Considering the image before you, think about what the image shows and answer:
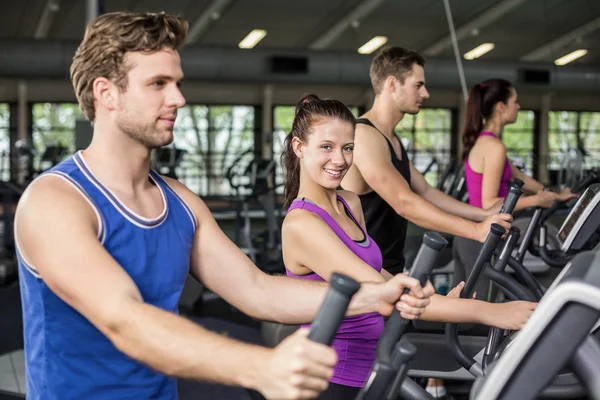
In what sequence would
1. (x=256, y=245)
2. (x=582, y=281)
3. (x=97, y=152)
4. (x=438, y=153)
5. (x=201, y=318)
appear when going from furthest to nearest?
(x=438, y=153) < (x=256, y=245) < (x=201, y=318) < (x=97, y=152) < (x=582, y=281)

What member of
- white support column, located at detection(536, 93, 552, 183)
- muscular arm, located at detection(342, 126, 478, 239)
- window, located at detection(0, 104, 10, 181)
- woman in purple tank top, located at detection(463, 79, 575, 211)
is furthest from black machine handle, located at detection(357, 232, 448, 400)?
white support column, located at detection(536, 93, 552, 183)

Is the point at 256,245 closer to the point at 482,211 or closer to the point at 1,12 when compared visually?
the point at 482,211

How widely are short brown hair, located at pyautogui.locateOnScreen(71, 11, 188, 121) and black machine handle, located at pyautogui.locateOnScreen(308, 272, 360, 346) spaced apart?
62cm

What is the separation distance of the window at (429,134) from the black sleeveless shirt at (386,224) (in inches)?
530

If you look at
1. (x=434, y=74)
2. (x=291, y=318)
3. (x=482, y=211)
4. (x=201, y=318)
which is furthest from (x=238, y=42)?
(x=291, y=318)

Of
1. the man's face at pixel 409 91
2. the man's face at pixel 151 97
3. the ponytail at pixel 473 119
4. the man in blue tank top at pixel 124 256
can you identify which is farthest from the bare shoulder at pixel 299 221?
the ponytail at pixel 473 119

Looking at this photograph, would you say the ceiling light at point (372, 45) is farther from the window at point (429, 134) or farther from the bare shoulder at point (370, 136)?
the bare shoulder at point (370, 136)

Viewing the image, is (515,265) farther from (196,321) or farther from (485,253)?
(196,321)

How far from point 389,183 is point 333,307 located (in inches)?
65.9

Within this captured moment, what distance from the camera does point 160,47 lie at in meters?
1.32

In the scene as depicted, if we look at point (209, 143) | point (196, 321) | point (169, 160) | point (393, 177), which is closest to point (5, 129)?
point (209, 143)

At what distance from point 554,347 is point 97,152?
822 millimetres

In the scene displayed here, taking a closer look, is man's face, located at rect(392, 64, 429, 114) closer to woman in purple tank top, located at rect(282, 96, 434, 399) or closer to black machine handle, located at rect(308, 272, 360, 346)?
woman in purple tank top, located at rect(282, 96, 434, 399)

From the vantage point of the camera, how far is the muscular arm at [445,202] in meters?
2.87
